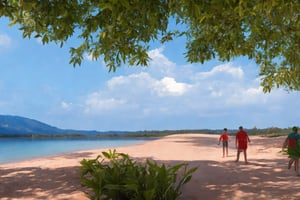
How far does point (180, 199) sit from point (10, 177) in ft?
23.2

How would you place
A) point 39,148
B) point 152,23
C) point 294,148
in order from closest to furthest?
point 152,23, point 294,148, point 39,148

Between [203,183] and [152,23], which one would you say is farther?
[203,183]

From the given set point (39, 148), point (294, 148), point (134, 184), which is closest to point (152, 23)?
point (134, 184)

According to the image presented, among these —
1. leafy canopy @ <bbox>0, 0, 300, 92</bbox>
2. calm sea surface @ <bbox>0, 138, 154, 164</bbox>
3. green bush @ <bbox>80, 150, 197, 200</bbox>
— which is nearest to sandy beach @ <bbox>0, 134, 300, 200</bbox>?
green bush @ <bbox>80, 150, 197, 200</bbox>

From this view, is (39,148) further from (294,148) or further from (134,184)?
(134,184)

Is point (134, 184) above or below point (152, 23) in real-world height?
below

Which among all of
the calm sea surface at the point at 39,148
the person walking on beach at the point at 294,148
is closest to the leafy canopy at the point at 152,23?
the person walking on beach at the point at 294,148

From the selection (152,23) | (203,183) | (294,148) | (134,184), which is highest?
(152,23)

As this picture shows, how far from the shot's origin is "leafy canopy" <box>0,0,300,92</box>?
764cm

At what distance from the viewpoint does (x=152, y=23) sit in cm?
792

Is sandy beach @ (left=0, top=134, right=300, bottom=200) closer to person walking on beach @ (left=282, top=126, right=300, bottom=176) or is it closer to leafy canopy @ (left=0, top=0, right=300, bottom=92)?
person walking on beach @ (left=282, top=126, right=300, bottom=176)

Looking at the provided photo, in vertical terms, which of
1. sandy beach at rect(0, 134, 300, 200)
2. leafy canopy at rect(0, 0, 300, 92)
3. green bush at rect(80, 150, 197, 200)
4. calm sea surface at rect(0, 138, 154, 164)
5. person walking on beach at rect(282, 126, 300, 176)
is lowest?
calm sea surface at rect(0, 138, 154, 164)

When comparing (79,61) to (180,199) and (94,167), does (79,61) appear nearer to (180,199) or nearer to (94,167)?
(94,167)

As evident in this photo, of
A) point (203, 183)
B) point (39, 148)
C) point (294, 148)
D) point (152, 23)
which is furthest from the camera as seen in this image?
point (39, 148)
